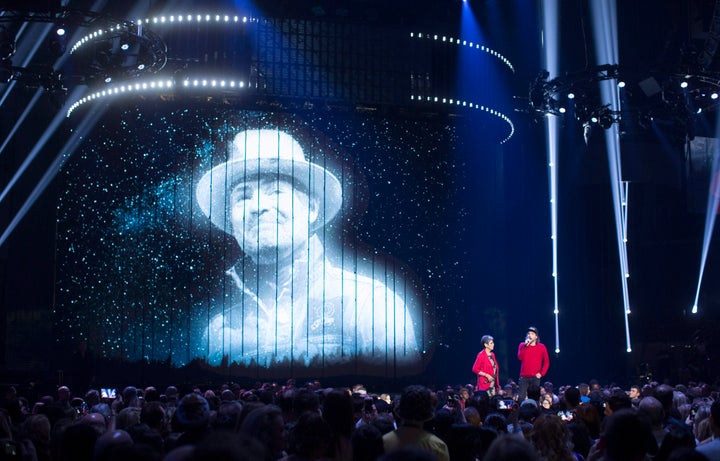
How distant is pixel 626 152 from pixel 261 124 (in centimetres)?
772

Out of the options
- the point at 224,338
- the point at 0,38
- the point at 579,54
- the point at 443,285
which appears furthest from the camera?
the point at 579,54

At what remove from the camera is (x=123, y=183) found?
15.5m

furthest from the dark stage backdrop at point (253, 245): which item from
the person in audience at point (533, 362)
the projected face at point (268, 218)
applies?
the person in audience at point (533, 362)

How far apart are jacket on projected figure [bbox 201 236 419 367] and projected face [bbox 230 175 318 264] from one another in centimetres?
27

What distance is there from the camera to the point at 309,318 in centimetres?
1549

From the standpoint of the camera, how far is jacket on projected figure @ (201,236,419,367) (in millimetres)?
15328

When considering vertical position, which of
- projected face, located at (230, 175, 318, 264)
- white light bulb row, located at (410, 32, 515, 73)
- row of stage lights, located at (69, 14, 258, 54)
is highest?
row of stage lights, located at (69, 14, 258, 54)

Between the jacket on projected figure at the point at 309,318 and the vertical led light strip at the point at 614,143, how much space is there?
5.08 m

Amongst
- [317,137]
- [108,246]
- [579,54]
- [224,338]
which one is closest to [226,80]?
[317,137]

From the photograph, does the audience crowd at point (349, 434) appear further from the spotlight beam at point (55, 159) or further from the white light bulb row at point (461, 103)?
the white light bulb row at point (461, 103)

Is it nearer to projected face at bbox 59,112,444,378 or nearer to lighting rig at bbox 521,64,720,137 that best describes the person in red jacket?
projected face at bbox 59,112,444,378

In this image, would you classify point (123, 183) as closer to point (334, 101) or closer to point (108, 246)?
point (108, 246)

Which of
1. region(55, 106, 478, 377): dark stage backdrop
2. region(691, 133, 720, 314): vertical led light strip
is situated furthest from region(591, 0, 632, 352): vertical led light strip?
region(55, 106, 478, 377): dark stage backdrop

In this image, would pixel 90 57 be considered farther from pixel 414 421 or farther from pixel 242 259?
pixel 414 421
